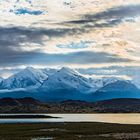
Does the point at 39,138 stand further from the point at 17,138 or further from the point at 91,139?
the point at 91,139

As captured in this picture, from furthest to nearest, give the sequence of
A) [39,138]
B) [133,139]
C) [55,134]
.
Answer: [55,134], [39,138], [133,139]

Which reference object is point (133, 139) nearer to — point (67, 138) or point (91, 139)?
point (91, 139)

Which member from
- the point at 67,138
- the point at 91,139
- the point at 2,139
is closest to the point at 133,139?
the point at 91,139

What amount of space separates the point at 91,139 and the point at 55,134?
47.1 ft

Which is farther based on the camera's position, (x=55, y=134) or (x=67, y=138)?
(x=55, y=134)

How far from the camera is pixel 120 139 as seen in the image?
78688 mm

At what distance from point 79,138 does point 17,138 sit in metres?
12.3

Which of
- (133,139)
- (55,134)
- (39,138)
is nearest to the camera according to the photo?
(133,139)

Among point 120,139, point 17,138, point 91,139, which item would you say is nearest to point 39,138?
point 17,138

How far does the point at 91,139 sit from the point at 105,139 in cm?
265

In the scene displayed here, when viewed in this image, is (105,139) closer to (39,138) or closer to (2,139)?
(39,138)

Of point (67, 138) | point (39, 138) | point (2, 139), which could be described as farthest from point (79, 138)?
point (2, 139)

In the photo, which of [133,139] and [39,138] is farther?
[39,138]

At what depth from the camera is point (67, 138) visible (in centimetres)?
8244
